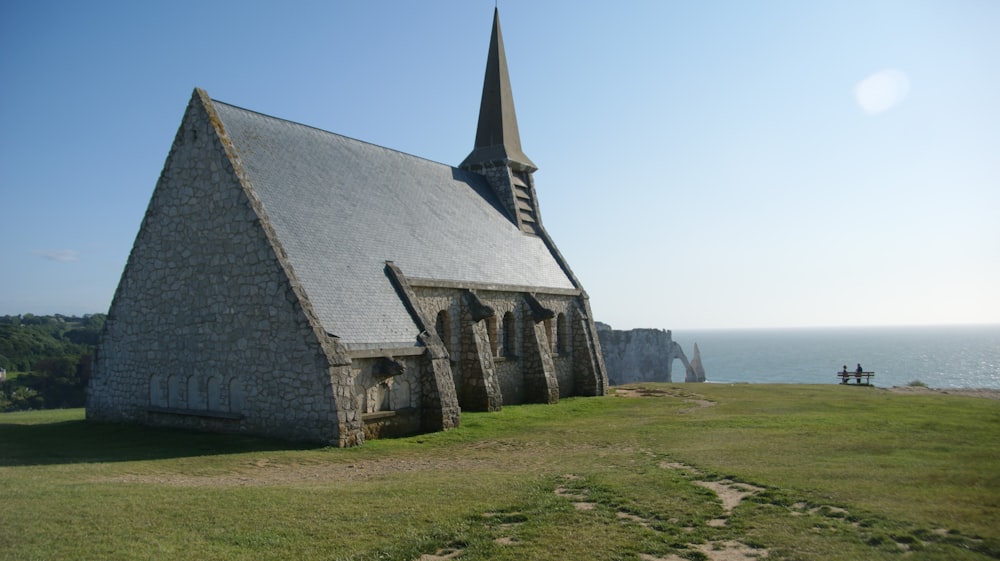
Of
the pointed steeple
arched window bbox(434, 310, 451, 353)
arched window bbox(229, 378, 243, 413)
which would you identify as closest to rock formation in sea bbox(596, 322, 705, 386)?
the pointed steeple

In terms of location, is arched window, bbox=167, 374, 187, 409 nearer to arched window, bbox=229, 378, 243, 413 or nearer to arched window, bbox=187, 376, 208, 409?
arched window, bbox=187, 376, 208, 409

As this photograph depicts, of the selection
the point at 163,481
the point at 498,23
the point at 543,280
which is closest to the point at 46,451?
the point at 163,481

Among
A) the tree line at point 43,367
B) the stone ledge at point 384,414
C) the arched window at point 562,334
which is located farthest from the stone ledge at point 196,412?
the arched window at point 562,334

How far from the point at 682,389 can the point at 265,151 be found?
25.3 metres

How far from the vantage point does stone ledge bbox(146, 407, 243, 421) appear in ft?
64.7

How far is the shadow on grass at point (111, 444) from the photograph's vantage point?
16386 mm

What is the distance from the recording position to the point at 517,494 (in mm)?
11891

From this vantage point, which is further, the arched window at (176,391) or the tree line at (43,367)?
the tree line at (43,367)

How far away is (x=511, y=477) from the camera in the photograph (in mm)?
13641

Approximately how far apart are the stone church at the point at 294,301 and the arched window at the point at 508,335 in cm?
9

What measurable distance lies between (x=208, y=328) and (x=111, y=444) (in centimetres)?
383

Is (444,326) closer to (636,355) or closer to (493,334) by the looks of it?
(493,334)

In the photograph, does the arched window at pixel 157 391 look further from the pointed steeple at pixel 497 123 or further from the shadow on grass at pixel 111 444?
the pointed steeple at pixel 497 123

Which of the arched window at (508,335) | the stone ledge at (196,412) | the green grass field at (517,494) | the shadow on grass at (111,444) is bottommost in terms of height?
the green grass field at (517,494)
